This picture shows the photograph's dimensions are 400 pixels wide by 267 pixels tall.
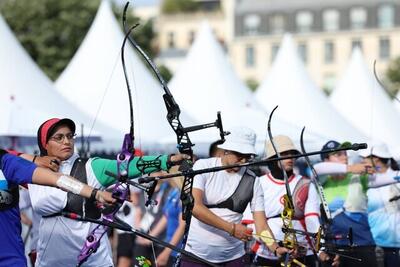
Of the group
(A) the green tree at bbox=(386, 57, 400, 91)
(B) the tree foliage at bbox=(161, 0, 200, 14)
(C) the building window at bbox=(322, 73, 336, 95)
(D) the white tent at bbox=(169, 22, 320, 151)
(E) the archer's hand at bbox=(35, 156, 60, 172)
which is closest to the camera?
(E) the archer's hand at bbox=(35, 156, 60, 172)

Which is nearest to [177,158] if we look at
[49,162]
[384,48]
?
[49,162]

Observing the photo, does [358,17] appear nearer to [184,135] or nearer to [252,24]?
[252,24]

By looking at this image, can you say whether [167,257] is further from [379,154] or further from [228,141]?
[228,141]

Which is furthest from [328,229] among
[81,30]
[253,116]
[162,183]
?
[81,30]

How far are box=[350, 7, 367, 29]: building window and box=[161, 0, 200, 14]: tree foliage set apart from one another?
24.1m

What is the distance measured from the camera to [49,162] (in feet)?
22.3

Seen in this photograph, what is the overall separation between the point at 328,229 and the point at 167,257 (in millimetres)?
1931

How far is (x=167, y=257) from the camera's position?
10477 millimetres

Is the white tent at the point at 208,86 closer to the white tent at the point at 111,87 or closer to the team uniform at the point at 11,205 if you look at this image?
the white tent at the point at 111,87

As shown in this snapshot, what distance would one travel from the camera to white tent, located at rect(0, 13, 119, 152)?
13383 millimetres

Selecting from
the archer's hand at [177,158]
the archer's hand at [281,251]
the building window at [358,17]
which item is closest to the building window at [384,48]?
the building window at [358,17]

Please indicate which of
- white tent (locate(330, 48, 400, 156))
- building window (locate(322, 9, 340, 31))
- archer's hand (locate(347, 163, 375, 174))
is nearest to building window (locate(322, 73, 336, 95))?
building window (locate(322, 9, 340, 31))

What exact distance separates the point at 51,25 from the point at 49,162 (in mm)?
43733

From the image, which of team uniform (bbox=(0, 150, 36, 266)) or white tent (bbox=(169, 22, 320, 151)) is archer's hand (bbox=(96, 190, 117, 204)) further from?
white tent (bbox=(169, 22, 320, 151))
